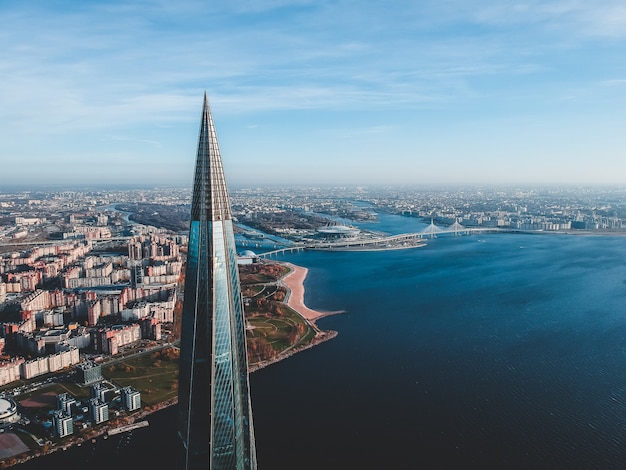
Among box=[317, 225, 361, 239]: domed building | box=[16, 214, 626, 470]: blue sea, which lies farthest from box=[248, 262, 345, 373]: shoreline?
box=[317, 225, 361, 239]: domed building

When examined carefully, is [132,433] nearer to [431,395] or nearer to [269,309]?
[431,395]

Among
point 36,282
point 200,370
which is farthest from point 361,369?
point 36,282

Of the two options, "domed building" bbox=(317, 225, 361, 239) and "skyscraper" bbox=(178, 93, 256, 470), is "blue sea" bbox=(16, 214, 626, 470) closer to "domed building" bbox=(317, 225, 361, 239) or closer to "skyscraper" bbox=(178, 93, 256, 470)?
"skyscraper" bbox=(178, 93, 256, 470)

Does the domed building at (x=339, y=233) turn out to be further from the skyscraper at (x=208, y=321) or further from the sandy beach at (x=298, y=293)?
the skyscraper at (x=208, y=321)

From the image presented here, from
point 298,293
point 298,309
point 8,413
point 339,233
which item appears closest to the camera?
point 8,413

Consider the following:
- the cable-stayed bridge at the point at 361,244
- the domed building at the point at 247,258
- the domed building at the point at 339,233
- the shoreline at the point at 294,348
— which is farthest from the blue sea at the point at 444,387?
the domed building at the point at 339,233

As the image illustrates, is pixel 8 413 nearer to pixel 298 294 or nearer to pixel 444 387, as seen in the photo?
pixel 444 387

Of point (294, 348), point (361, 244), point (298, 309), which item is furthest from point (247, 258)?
point (294, 348)
